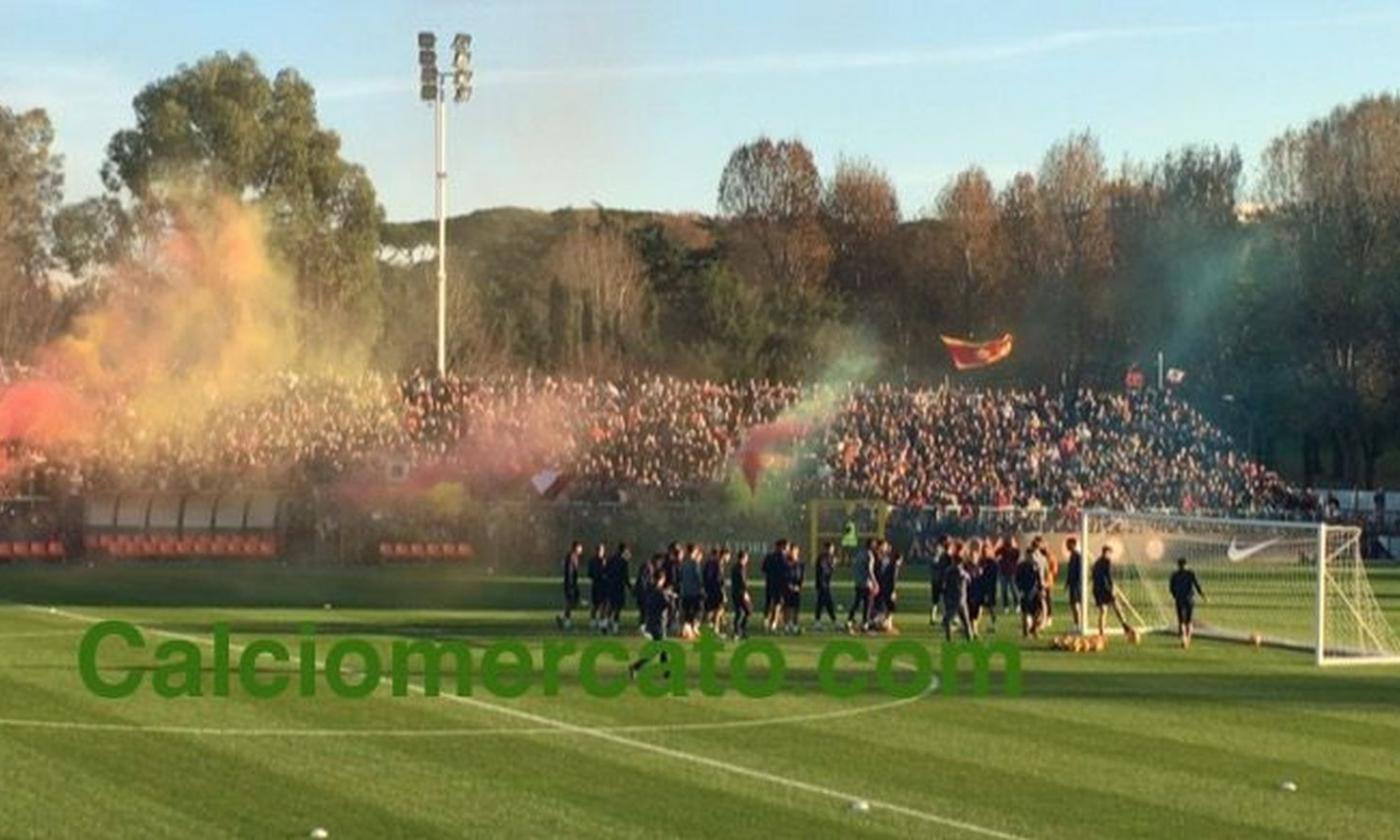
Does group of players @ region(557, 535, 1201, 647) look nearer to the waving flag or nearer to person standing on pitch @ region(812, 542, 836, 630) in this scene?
person standing on pitch @ region(812, 542, 836, 630)

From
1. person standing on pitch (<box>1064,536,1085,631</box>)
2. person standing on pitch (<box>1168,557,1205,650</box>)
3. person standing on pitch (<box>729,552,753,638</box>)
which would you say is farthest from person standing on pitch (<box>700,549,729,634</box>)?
person standing on pitch (<box>1168,557,1205,650</box>)

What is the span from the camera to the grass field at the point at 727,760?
18984mm

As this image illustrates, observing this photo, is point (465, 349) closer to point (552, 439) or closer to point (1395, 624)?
point (552, 439)

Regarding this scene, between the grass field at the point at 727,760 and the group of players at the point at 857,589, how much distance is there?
396 centimetres

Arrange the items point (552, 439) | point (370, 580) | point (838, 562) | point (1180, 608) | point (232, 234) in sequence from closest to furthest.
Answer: point (1180, 608) < point (370, 580) < point (838, 562) < point (552, 439) < point (232, 234)

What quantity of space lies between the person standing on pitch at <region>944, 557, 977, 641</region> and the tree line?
4743cm

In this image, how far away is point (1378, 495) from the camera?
7706 centimetres

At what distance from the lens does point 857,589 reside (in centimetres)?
3888

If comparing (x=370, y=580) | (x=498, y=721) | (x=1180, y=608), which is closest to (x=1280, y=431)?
(x=370, y=580)

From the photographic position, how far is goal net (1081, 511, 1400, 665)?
122 feet

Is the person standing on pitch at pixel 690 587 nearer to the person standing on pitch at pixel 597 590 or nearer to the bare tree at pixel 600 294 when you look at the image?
the person standing on pitch at pixel 597 590

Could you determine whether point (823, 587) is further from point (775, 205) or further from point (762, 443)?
point (775, 205)

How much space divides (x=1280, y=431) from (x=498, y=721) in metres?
71.1

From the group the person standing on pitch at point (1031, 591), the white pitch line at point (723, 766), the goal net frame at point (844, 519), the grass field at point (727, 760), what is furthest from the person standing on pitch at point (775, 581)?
the goal net frame at point (844, 519)
